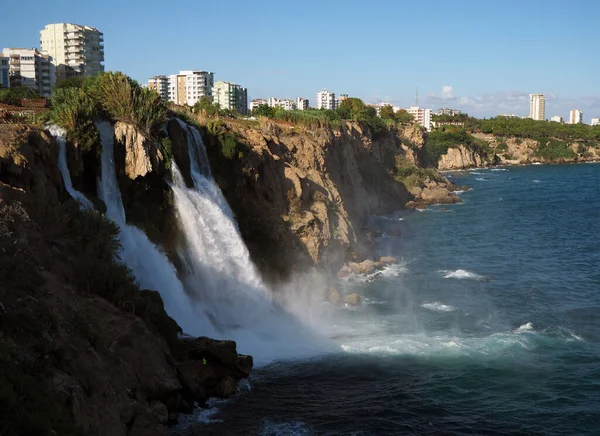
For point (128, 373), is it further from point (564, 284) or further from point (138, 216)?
point (564, 284)

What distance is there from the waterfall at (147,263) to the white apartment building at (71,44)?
10607cm

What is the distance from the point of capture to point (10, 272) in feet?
56.8

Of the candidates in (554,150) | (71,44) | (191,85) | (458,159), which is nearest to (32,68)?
(71,44)

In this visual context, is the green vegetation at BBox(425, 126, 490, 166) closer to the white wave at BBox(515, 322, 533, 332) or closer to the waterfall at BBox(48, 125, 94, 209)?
the white wave at BBox(515, 322, 533, 332)

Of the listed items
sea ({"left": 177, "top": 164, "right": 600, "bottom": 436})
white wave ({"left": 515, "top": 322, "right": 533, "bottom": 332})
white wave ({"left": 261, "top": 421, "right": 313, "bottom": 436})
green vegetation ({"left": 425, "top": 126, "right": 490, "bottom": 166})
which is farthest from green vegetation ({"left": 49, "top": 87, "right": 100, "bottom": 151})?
green vegetation ({"left": 425, "top": 126, "right": 490, "bottom": 166})

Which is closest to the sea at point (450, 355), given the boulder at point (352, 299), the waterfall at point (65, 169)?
the boulder at point (352, 299)

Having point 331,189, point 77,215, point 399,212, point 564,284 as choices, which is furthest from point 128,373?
point 399,212

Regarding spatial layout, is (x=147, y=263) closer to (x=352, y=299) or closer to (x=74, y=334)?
(x=74, y=334)

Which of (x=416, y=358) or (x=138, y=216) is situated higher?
(x=138, y=216)

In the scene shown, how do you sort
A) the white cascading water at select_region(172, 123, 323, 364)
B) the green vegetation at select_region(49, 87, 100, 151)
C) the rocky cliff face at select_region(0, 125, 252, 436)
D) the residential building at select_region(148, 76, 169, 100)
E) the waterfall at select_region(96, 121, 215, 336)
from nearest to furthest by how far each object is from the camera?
the rocky cliff face at select_region(0, 125, 252, 436)
the waterfall at select_region(96, 121, 215, 336)
the green vegetation at select_region(49, 87, 100, 151)
the white cascading water at select_region(172, 123, 323, 364)
the residential building at select_region(148, 76, 169, 100)

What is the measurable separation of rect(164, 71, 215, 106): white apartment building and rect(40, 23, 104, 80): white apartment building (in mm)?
55048

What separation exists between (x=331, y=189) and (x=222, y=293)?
2164 centimetres

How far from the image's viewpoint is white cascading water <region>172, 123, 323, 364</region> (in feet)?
94.4

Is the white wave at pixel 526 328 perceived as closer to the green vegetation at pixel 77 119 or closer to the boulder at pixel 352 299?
the boulder at pixel 352 299
